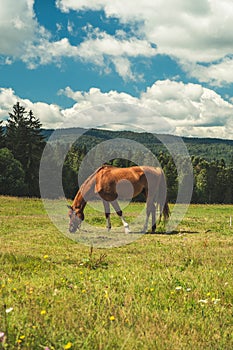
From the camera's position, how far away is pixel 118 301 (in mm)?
5895

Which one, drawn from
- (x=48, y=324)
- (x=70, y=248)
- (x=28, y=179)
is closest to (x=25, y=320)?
(x=48, y=324)

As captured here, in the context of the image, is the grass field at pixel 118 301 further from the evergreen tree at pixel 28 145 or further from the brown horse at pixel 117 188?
the evergreen tree at pixel 28 145

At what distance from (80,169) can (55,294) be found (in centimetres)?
7803

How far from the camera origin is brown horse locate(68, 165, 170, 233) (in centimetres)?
1728

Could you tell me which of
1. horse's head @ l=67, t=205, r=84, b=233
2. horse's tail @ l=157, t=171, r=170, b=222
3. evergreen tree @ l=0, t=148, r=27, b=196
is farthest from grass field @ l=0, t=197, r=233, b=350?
evergreen tree @ l=0, t=148, r=27, b=196

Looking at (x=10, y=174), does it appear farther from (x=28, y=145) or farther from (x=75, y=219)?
(x=75, y=219)

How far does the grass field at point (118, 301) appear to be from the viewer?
173 inches

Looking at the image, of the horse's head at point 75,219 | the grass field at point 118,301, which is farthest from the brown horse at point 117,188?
the grass field at point 118,301

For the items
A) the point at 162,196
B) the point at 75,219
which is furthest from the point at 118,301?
the point at 162,196

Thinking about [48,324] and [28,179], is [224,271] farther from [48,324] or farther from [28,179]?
[28,179]

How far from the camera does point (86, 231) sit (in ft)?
56.9

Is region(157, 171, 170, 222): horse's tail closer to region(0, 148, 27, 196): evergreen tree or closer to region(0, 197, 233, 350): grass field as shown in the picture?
region(0, 197, 233, 350): grass field

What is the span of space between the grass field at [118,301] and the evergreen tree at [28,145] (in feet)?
192

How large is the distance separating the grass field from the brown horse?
643 cm
